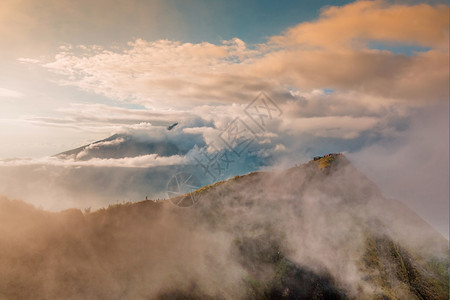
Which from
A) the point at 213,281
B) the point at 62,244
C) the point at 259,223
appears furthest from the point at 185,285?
the point at 259,223

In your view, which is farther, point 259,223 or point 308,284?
point 259,223

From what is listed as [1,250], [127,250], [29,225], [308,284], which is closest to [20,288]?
[1,250]

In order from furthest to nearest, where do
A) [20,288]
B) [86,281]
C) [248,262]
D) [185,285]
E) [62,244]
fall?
[248,262]
[185,285]
[62,244]
[86,281]
[20,288]

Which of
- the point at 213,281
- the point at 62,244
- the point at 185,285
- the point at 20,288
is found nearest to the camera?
the point at 20,288

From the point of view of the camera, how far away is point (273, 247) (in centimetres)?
18675

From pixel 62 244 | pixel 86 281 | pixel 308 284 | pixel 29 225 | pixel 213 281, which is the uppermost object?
pixel 29 225

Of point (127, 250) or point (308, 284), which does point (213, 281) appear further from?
point (308, 284)

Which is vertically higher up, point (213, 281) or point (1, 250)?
point (1, 250)

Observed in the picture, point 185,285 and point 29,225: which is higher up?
point 29,225

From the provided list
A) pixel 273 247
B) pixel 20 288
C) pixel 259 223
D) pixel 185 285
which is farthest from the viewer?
pixel 259 223

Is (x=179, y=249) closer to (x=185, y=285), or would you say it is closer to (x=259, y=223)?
(x=185, y=285)

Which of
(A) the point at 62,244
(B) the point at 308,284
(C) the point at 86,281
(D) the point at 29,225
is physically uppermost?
(D) the point at 29,225

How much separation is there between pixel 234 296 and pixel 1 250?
109 metres

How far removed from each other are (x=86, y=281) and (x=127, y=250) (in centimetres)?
2606
